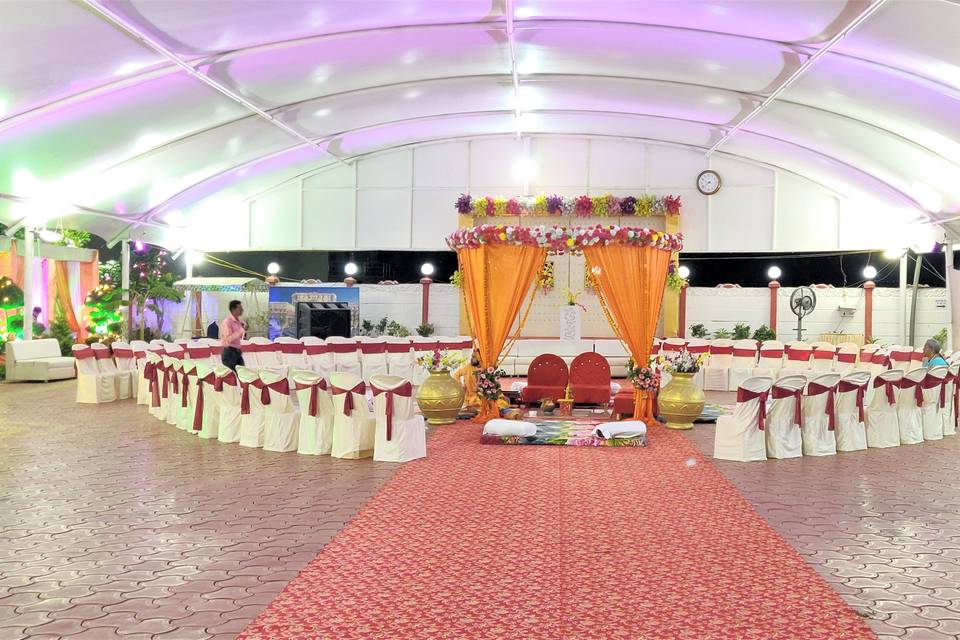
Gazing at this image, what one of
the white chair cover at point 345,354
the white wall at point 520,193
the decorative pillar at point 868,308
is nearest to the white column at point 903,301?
the decorative pillar at point 868,308

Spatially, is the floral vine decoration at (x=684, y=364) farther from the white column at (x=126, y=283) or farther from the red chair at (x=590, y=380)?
the white column at (x=126, y=283)

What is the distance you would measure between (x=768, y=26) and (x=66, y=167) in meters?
11.4

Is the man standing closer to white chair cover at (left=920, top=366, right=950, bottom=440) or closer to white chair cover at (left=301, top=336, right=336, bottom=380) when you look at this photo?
white chair cover at (left=301, top=336, right=336, bottom=380)

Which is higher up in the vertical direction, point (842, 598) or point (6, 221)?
point (6, 221)

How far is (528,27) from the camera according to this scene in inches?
457

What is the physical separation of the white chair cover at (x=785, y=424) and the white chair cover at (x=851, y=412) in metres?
0.63

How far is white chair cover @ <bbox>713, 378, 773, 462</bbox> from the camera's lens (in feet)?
25.4

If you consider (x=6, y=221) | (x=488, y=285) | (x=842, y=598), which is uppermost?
(x=6, y=221)

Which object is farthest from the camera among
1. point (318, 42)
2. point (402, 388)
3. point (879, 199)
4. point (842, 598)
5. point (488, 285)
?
point (879, 199)

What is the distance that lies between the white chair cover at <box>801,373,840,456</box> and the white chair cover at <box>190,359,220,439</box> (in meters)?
6.29

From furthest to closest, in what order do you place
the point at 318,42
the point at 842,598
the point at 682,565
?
the point at 318,42 < the point at 682,565 < the point at 842,598

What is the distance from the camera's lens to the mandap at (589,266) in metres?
9.88

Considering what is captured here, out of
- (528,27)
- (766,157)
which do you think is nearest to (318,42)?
(528,27)

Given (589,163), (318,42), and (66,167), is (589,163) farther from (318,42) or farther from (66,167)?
(66,167)
